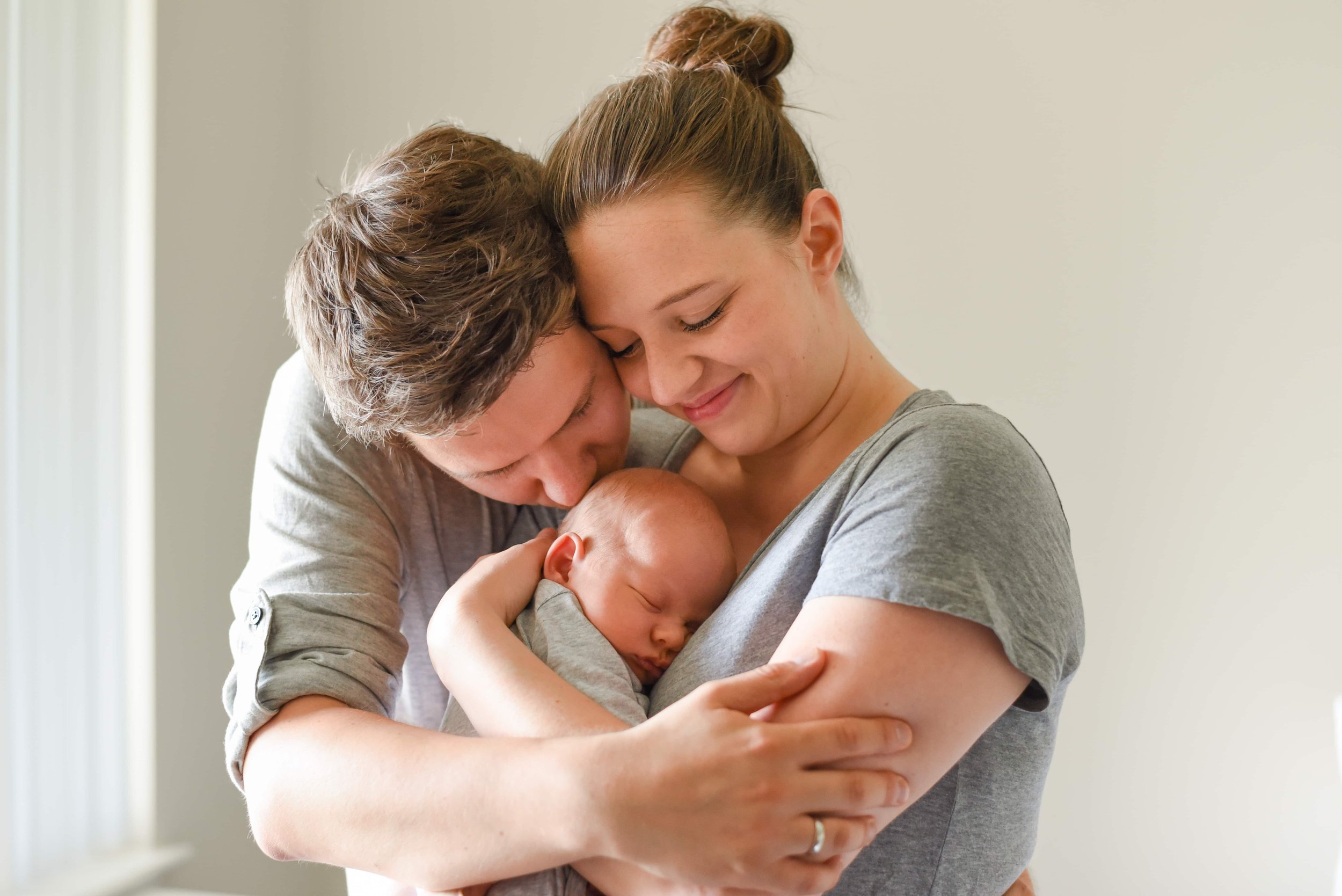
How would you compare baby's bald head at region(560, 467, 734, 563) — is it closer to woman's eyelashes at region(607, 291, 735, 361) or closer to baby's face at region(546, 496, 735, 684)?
baby's face at region(546, 496, 735, 684)

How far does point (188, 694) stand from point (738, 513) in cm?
155

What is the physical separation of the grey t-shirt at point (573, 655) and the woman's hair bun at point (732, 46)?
0.79m

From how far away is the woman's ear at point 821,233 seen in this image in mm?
1402

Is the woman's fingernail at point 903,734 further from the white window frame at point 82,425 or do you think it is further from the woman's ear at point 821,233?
the white window frame at point 82,425

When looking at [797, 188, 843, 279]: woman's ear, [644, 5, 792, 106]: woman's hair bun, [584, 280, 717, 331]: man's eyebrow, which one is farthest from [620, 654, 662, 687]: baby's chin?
[644, 5, 792, 106]: woman's hair bun

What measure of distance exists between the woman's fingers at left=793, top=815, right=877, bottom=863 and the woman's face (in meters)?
0.56

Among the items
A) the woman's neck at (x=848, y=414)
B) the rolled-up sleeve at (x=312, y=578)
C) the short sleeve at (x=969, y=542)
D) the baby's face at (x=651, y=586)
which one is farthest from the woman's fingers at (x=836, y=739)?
the rolled-up sleeve at (x=312, y=578)

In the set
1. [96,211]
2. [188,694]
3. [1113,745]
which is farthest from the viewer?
[1113,745]

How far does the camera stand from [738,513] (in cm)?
156

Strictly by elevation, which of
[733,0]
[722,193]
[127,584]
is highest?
[733,0]

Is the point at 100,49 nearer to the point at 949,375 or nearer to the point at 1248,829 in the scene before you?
the point at 949,375

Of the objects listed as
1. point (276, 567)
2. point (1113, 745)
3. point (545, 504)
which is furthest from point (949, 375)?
point (276, 567)

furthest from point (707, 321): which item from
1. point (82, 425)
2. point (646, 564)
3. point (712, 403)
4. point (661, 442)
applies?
point (82, 425)

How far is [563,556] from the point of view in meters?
1.42
